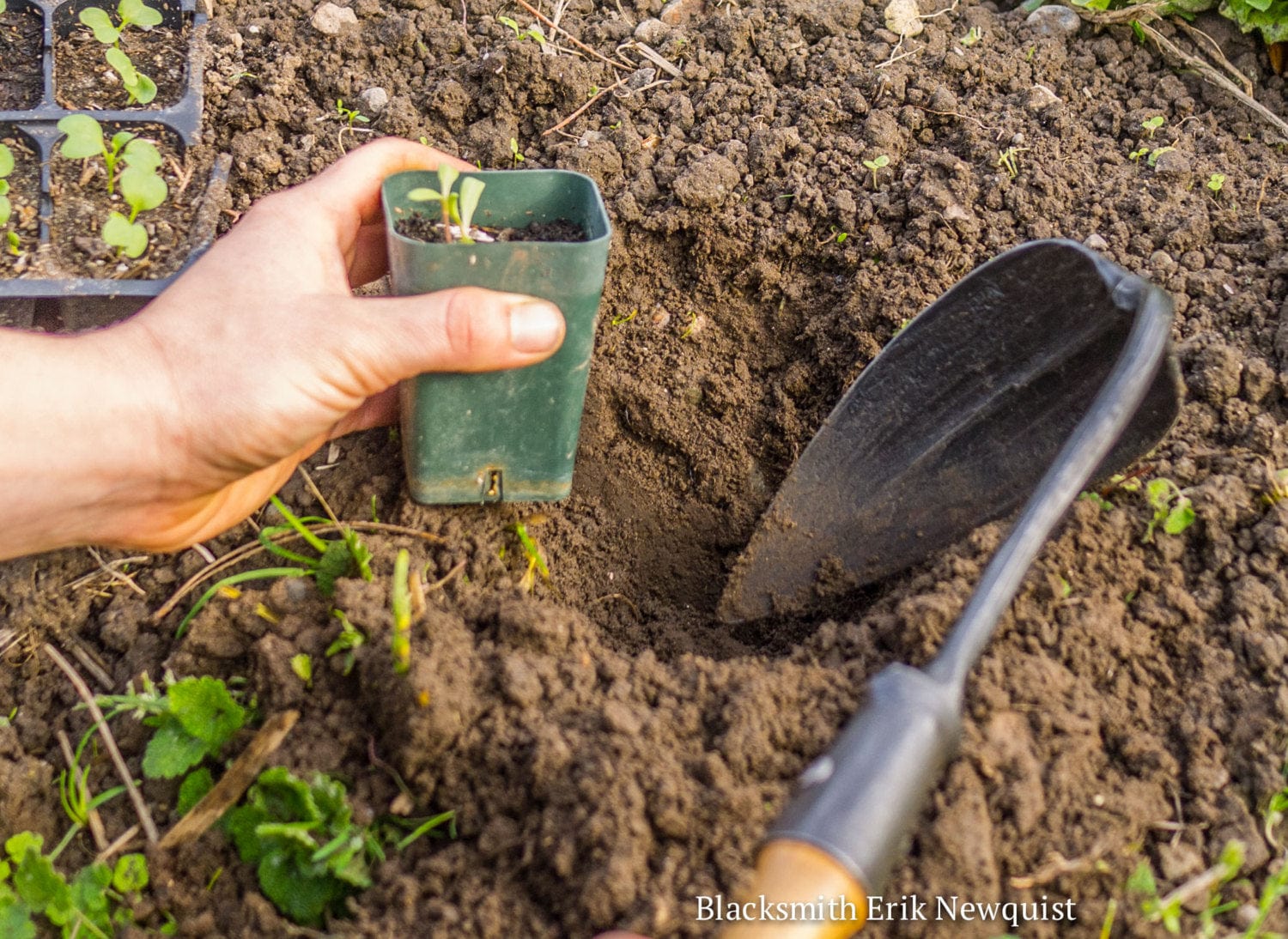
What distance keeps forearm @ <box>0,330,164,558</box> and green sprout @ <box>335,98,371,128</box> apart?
0.99 m

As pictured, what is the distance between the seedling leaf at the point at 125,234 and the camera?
6.70 feet

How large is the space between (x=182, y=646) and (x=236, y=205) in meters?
1.13

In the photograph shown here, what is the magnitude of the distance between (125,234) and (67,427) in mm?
675

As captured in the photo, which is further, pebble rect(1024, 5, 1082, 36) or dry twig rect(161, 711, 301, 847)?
pebble rect(1024, 5, 1082, 36)

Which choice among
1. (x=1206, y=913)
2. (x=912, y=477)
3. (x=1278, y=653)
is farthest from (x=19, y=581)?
(x=1278, y=653)

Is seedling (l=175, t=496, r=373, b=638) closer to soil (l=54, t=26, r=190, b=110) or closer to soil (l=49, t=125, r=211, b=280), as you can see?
soil (l=49, t=125, r=211, b=280)

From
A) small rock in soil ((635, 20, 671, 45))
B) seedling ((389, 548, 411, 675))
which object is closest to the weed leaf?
seedling ((389, 548, 411, 675))

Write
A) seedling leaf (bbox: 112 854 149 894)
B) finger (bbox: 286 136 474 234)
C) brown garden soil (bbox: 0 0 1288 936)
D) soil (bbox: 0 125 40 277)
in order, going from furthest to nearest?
Result: soil (bbox: 0 125 40 277) < finger (bbox: 286 136 474 234) < seedling leaf (bbox: 112 854 149 894) < brown garden soil (bbox: 0 0 1288 936)

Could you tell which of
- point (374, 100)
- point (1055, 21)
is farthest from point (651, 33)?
point (1055, 21)

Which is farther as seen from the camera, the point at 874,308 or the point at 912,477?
the point at 874,308

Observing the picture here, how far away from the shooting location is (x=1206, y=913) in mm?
1275

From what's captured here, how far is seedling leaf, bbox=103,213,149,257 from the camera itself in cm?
204

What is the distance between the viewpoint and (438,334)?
1.48m

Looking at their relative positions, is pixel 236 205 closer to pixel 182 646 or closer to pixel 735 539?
pixel 182 646
